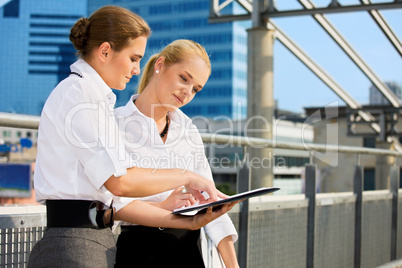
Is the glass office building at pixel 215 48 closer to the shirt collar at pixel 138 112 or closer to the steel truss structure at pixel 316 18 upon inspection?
the steel truss structure at pixel 316 18

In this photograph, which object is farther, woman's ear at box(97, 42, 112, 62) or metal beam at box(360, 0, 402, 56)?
metal beam at box(360, 0, 402, 56)

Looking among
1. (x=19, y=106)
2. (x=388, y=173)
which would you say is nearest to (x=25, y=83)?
(x=19, y=106)

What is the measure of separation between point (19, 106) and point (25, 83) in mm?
5425

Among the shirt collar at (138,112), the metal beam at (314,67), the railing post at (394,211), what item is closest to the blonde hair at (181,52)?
the shirt collar at (138,112)

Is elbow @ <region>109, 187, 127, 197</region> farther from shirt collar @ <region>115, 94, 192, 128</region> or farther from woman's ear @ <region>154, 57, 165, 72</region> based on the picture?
woman's ear @ <region>154, 57, 165, 72</region>

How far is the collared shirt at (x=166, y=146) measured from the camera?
1.96 meters

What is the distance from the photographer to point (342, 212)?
527cm

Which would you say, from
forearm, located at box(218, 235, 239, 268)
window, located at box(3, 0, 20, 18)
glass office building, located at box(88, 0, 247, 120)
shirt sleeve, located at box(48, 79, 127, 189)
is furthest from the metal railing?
window, located at box(3, 0, 20, 18)

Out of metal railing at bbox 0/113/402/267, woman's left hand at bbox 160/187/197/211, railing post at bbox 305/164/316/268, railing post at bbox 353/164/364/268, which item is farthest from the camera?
railing post at bbox 353/164/364/268

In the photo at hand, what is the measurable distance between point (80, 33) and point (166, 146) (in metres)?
0.48

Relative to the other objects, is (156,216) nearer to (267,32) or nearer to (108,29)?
(108,29)

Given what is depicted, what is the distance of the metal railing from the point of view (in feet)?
7.28

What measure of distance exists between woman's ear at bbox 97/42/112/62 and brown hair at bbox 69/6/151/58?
0.01 metres

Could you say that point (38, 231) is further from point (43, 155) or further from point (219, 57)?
point (219, 57)
